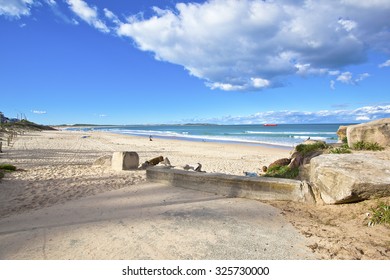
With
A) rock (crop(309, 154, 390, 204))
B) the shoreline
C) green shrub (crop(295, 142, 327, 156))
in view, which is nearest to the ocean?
the shoreline

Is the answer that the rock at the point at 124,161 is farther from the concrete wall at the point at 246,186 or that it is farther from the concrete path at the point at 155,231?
the concrete path at the point at 155,231

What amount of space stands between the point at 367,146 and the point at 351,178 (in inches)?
96.0

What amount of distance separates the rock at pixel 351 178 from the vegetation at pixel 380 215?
254 millimetres

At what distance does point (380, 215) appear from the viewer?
3.54 metres

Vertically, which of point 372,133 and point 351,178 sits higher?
point 372,133

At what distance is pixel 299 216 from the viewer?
3938mm

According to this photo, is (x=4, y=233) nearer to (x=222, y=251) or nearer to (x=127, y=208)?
(x=127, y=208)

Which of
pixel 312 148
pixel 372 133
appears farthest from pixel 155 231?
pixel 312 148

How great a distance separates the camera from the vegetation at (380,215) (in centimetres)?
346

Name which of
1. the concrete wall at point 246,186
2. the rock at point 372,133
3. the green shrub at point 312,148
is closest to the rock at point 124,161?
the concrete wall at point 246,186

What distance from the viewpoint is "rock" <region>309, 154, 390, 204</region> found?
12.6ft

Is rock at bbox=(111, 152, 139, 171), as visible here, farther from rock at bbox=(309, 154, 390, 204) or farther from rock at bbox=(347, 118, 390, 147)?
rock at bbox=(347, 118, 390, 147)

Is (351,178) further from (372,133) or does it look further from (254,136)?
(254,136)

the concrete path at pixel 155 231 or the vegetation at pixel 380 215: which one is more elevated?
the vegetation at pixel 380 215
